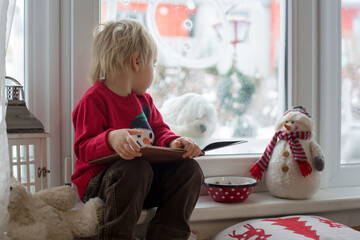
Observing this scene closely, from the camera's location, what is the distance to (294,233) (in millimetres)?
1049

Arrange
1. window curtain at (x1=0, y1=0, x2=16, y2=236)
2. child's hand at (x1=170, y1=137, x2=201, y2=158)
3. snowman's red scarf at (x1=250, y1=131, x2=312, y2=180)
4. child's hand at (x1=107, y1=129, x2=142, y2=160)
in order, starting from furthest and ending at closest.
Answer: snowman's red scarf at (x1=250, y1=131, x2=312, y2=180) → child's hand at (x1=170, y1=137, x2=201, y2=158) → child's hand at (x1=107, y1=129, x2=142, y2=160) → window curtain at (x1=0, y1=0, x2=16, y2=236)

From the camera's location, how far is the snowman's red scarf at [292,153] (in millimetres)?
1229

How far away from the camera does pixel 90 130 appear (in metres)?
1.00

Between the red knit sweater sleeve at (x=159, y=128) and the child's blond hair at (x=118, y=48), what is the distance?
164 mm

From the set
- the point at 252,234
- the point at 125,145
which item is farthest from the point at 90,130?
the point at 252,234

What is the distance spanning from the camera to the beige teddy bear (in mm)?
822

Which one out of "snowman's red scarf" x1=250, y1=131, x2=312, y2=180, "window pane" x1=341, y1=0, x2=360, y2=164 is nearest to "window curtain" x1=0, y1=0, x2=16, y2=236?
"snowman's red scarf" x1=250, y1=131, x2=312, y2=180

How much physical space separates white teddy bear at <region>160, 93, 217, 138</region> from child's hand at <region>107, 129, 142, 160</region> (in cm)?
39

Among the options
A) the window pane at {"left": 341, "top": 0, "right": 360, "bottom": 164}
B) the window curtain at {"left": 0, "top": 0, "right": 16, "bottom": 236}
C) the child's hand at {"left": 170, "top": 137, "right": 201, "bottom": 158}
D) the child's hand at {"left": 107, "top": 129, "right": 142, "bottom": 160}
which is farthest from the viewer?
the window pane at {"left": 341, "top": 0, "right": 360, "bottom": 164}

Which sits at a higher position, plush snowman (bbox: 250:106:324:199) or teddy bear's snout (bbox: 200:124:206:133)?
teddy bear's snout (bbox: 200:124:206:133)

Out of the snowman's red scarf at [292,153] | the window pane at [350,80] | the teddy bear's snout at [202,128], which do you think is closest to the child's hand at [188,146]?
the teddy bear's snout at [202,128]

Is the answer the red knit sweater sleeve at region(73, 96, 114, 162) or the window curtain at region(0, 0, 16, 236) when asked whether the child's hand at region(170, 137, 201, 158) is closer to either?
the red knit sweater sleeve at region(73, 96, 114, 162)

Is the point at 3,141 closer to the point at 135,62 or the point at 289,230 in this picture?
the point at 135,62

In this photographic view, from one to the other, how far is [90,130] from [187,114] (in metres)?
0.38
